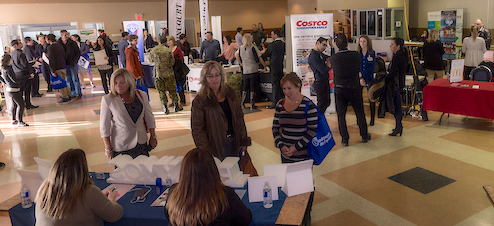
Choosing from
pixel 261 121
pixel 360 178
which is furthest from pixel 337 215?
pixel 261 121

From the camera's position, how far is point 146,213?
2742mm

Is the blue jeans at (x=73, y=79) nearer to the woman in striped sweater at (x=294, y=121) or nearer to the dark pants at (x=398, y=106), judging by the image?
the dark pants at (x=398, y=106)

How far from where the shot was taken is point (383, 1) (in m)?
13.8

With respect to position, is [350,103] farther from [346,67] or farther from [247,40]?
[247,40]

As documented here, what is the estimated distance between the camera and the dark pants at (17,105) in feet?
25.3

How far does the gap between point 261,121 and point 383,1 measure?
8480 mm

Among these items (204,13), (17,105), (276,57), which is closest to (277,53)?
(276,57)

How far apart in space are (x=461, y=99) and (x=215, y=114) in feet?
15.2

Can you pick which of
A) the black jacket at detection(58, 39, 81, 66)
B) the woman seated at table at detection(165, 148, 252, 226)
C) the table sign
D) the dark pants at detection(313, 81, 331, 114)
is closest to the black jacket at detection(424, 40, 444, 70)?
the table sign

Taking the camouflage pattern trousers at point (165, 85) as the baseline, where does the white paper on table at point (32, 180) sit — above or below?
below

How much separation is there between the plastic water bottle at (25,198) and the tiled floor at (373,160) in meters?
1.33

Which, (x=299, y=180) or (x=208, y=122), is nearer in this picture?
(x=299, y=180)


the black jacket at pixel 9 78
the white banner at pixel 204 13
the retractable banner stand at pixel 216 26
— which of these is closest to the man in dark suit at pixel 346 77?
the white banner at pixel 204 13

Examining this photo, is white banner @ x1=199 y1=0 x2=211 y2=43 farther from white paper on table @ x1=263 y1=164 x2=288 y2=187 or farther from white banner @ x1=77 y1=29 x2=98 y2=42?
white banner @ x1=77 y1=29 x2=98 y2=42
